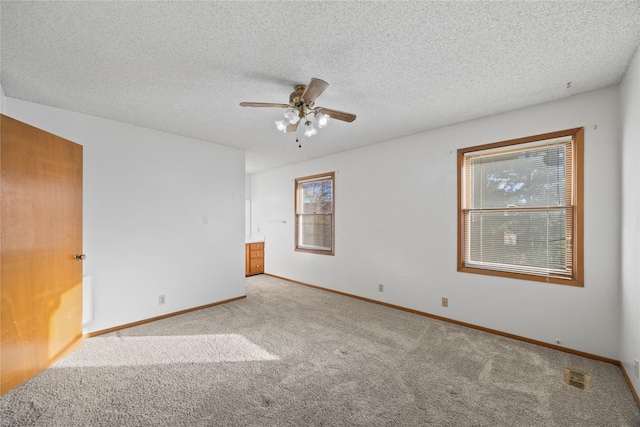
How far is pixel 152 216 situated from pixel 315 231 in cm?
288

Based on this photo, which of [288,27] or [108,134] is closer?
[288,27]

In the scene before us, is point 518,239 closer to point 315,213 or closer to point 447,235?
point 447,235

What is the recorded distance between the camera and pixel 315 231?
5.48 meters

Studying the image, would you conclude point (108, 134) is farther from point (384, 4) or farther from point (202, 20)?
point (384, 4)

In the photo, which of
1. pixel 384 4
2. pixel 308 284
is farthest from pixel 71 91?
pixel 308 284

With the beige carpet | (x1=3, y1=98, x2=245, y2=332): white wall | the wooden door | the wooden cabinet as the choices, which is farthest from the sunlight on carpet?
the wooden cabinet

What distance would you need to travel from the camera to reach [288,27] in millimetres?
1704

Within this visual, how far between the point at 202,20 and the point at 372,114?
1996 millimetres

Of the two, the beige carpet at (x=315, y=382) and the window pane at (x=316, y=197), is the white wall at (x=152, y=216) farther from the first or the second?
the window pane at (x=316, y=197)

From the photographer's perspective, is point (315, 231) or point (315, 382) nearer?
point (315, 382)

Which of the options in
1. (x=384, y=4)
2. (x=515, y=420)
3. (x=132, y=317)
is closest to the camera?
(x=384, y=4)

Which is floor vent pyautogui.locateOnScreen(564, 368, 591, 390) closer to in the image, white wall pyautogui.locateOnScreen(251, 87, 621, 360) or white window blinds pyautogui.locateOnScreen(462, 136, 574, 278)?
white wall pyautogui.locateOnScreen(251, 87, 621, 360)

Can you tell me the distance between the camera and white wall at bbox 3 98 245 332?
313cm

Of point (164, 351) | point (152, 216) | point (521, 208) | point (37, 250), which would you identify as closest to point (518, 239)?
point (521, 208)
